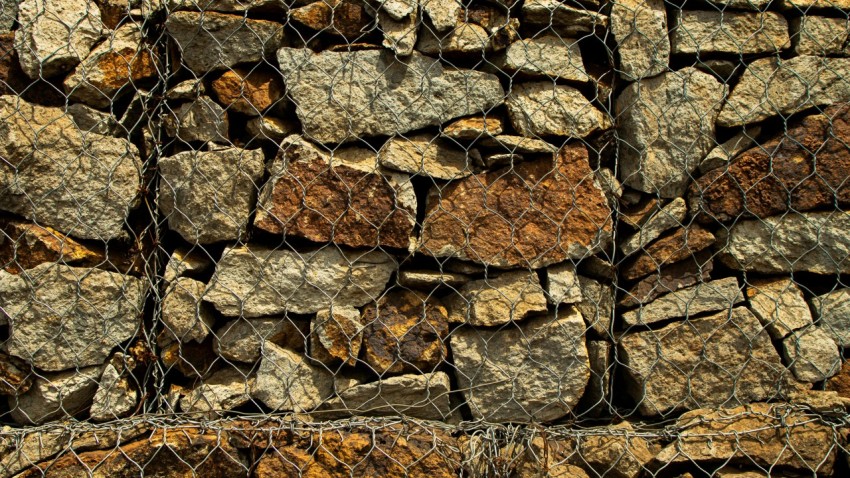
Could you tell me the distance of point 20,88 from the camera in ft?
6.93

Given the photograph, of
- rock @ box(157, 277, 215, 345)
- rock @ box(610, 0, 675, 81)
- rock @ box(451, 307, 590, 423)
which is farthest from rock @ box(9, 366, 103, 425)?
rock @ box(610, 0, 675, 81)

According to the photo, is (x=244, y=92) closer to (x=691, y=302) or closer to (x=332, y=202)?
(x=332, y=202)

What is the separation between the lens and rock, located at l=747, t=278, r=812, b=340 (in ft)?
6.82

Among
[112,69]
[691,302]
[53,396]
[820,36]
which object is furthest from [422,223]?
[820,36]

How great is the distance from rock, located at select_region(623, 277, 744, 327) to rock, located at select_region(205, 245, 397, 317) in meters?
0.79

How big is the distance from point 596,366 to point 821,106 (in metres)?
0.97

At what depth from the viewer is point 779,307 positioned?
209cm

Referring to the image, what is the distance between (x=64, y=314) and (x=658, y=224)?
64.5 inches

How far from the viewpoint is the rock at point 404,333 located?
2041 millimetres

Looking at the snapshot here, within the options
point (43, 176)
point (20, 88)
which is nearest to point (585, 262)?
point (43, 176)

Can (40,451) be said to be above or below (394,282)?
below

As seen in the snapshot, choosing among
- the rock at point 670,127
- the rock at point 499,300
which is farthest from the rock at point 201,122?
the rock at point 670,127

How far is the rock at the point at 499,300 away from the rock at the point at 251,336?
1.44 ft

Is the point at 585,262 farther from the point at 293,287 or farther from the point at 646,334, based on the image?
the point at 293,287
